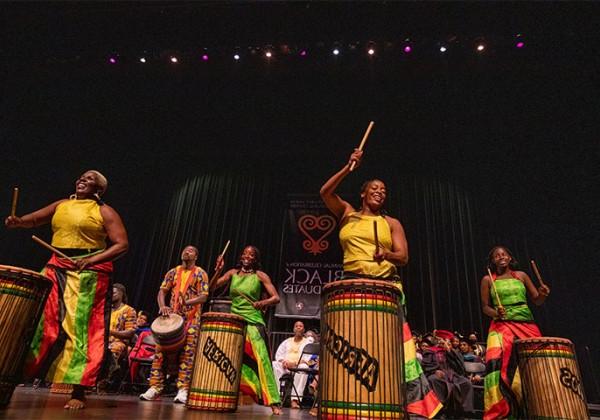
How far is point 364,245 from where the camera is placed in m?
2.71

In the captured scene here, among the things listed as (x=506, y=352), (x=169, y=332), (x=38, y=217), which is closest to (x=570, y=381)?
(x=506, y=352)

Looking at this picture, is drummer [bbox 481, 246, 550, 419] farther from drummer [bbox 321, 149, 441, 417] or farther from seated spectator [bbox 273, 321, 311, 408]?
seated spectator [bbox 273, 321, 311, 408]

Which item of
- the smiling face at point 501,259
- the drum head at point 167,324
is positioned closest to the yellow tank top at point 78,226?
the drum head at point 167,324

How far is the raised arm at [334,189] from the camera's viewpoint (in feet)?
9.26

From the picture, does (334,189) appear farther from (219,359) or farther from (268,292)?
(268,292)

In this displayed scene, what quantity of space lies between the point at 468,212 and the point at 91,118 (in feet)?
30.1

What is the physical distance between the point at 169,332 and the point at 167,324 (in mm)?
93

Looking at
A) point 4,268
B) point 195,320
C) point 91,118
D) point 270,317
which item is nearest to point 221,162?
point 91,118

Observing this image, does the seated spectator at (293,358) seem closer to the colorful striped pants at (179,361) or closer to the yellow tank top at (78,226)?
the colorful striped pants at (179,361)

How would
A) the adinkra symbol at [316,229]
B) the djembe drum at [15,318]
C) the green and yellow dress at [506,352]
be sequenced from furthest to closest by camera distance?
the adinkra symbol at [316,229] → the green and yellow dress at [506,352] → the djembe drum at [15,318]

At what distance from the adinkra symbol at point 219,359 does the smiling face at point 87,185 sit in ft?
5.14

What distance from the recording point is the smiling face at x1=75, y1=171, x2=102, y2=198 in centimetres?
316

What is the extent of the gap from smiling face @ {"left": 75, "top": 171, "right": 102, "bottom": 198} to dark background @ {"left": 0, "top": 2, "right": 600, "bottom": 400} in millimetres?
5855

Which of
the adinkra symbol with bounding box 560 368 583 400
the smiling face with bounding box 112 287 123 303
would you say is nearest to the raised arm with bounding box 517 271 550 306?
the adinkra symbol with bounding box 560 368 583 400
